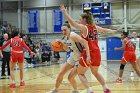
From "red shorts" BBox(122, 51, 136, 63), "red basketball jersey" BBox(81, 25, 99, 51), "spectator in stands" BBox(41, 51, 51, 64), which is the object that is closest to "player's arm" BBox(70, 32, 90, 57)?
"red basketball jersey" BBox(81, 25, 99, 51)

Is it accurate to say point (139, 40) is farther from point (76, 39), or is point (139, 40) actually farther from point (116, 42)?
point (116, 42)

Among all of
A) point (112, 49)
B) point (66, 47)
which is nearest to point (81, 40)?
point (66, 47)

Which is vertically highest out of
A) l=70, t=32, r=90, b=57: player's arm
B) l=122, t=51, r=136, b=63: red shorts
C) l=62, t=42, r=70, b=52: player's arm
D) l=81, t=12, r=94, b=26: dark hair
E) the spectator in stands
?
l=81, t=12, r=94, b=26: dark hair

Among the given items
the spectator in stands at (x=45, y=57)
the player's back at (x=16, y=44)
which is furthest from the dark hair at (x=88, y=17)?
the spectator in stands at (x=45, y=57)

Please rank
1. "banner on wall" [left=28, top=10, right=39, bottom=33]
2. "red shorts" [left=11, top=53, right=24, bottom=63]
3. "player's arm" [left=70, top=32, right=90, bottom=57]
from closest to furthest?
"player's arm" [left=70, top=32, right=90, bottom=57] < "red shorts" [left=11, top=53, right=24, bottom=63] < "banner on wall" [left=28, top=10, right=39, bottom=33]

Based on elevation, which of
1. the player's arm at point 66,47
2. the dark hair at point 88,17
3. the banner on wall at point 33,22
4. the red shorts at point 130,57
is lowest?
the red shorts at point 130,57

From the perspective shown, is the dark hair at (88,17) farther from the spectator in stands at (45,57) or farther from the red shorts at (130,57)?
the spectator in stands at (45,57)

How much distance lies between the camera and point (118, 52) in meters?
33.2

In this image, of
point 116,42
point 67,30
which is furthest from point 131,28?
point 67,30

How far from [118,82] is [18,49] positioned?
3725 mm

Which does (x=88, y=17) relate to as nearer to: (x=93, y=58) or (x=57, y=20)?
(x=93, y=58)

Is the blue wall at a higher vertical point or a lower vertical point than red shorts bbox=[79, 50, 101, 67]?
lower

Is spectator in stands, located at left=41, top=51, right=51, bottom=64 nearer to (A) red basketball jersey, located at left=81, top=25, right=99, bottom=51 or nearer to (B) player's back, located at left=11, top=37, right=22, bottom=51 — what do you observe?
(B) player's back, located at left=11, top=37, right=22, bottom=51

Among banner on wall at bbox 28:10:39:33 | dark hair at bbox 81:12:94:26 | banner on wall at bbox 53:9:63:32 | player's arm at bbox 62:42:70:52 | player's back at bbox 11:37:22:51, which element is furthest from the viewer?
banner on wall at bbox 28:10:39:33
